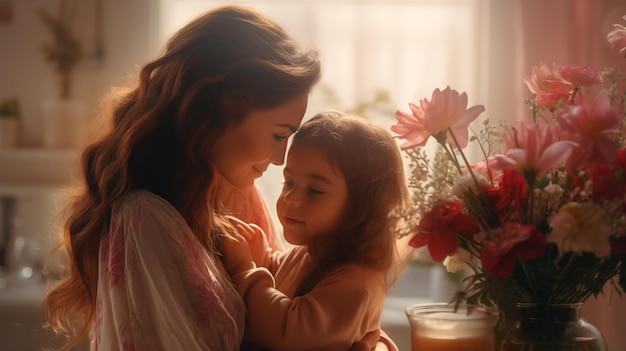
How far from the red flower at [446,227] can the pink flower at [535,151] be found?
96mm

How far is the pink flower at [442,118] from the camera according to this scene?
1.23 meters

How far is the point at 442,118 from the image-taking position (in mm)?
1229

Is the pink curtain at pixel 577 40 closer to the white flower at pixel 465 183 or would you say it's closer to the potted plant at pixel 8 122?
the white flower at pixel 465 183

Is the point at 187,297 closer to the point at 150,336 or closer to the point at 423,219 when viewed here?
the point at 150,336

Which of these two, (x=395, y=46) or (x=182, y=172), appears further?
(x=395, y=46)

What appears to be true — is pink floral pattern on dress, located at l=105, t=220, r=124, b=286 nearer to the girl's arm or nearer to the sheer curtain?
the girl's arm

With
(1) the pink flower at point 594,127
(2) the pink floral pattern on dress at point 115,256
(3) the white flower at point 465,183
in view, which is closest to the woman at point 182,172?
(2) the pink floral pattern on dress at point 115,256

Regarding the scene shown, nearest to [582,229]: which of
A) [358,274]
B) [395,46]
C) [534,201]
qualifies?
[534,201]

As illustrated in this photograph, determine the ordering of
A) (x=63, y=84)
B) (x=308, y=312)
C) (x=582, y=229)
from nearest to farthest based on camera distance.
Result: (x=582, y=229) < (x=308, y=312) < (x=63, y=84)

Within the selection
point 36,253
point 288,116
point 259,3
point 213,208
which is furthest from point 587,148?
point 36,253

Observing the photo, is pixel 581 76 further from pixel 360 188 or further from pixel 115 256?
pixel 115 256

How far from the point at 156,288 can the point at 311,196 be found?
1.28 feet

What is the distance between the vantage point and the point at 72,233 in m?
1.45

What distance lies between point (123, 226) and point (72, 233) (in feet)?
0.57
